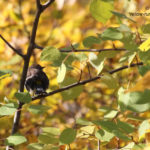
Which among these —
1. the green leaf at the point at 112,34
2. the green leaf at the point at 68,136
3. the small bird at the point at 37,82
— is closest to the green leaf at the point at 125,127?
the green leaf at the point at 68,136

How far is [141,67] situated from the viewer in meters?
1.02

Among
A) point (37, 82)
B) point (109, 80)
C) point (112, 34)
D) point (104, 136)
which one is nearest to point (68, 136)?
point (104, 136)

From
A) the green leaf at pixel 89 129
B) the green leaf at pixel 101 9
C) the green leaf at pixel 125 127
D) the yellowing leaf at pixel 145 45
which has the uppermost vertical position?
the green leaf at pixel 101 9

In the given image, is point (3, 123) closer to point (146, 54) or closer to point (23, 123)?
point (146, 54)

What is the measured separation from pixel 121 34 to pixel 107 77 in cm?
17

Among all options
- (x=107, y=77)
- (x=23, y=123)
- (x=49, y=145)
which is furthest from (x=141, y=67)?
(x=23, y=123)

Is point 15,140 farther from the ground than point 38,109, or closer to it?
closer to it

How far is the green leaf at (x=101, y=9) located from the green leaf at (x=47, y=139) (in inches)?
16.9

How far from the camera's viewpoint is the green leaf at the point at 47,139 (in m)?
0.91

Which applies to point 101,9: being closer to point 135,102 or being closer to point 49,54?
point 49,54

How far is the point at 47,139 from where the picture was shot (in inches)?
36.3

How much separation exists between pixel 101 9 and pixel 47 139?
1.53 feet

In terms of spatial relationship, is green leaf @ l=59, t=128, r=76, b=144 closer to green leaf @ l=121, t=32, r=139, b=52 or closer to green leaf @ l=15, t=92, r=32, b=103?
green leaf @ l=15, t=92, r=32, b=103

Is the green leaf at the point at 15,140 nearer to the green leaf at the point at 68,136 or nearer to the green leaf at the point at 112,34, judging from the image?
the green leaf at the point at 68,136
